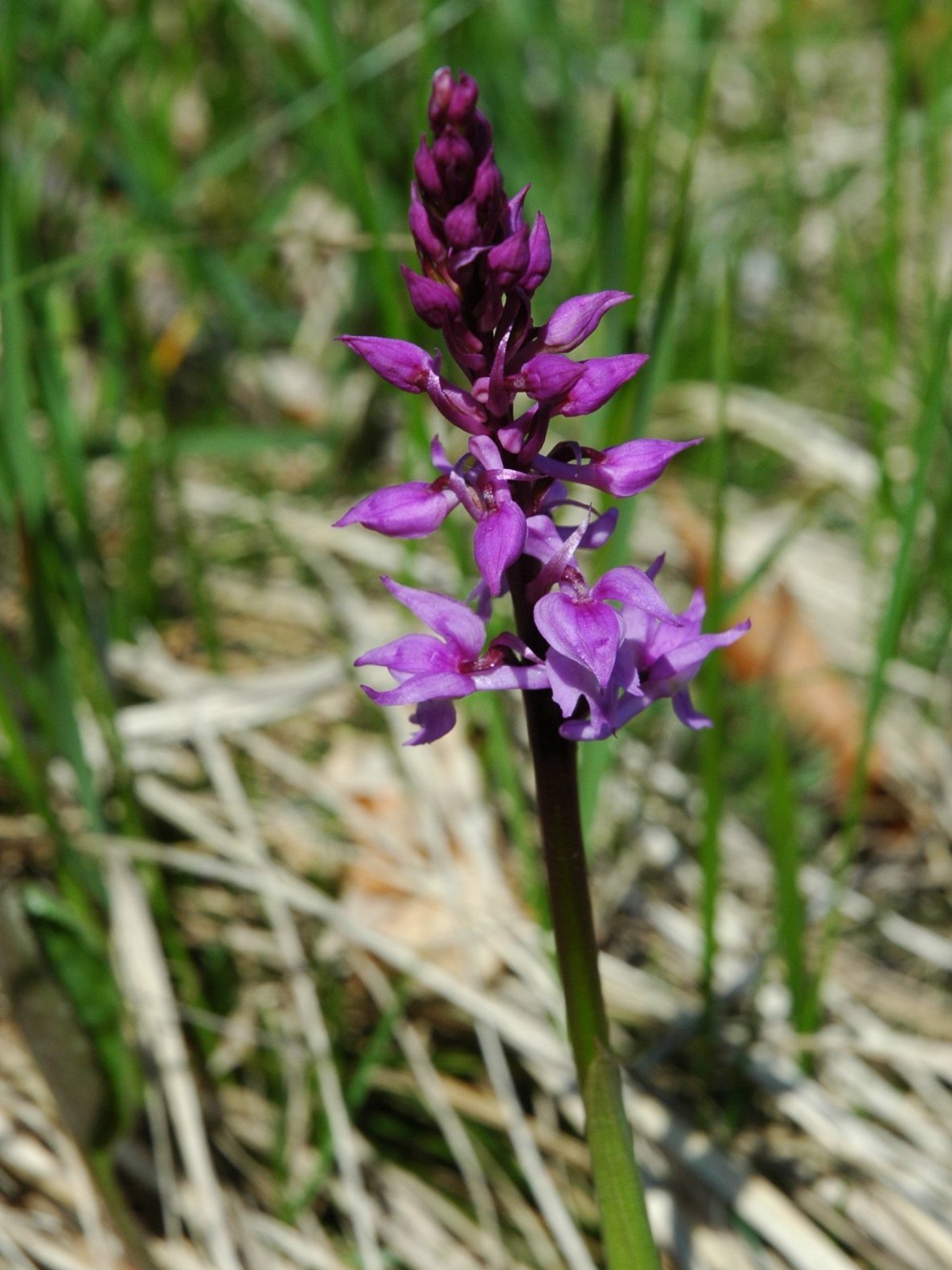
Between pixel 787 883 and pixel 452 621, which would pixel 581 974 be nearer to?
pixel 452 621

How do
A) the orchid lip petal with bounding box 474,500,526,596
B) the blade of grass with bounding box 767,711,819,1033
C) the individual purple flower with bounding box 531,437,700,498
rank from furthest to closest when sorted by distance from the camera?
1. the blade of grass with bounding box 767,711,819,1033
2. the individual purple flower with bounding box 531,437,700,498
3. the orchid lip petal with bounding box 474,500,526,596

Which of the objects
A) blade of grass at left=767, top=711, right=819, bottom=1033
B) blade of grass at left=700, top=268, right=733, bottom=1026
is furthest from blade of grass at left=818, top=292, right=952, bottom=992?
blade of grass at left=700, top=268, right=733, bottom=1026

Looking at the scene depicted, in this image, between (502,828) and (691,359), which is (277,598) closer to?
(502,828)

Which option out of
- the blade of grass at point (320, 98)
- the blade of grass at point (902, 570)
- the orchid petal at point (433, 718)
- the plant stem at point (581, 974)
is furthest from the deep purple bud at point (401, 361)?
the blade of grass at point (320, 98)

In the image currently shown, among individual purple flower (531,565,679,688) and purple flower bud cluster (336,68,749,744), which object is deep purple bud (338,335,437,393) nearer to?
purple flower bud cluster (336,68,749,744)

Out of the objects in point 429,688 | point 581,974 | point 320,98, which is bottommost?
point 581,974

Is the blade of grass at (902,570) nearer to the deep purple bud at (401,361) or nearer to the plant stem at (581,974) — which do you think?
the plant stem at (581,974)

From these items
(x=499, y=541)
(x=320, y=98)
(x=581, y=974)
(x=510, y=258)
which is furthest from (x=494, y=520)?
(x=320, y=98)
